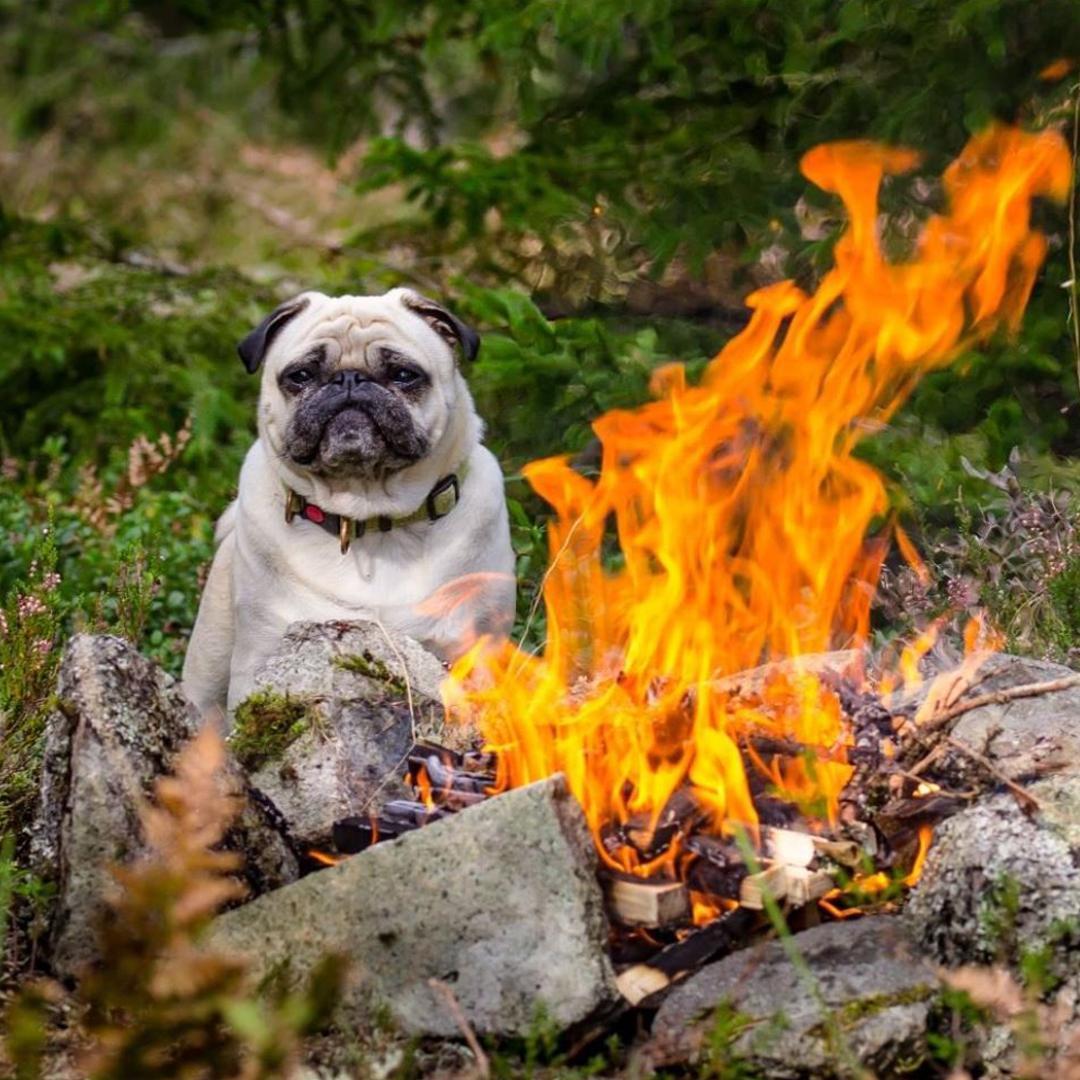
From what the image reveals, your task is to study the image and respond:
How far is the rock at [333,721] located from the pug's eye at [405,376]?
1095mm

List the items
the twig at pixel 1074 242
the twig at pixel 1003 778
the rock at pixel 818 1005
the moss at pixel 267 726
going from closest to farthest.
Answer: the rock at pixel 818 1005
the twig at pixel 1003 778
the moss at pixel 267 726
the twig at pixel 1074 242

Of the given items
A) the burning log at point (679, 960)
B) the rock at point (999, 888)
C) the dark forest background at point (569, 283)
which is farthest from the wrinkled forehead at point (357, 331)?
the rock at point (999, 888)

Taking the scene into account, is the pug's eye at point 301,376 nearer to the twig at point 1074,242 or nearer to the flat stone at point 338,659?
the flat stone at point 338,659

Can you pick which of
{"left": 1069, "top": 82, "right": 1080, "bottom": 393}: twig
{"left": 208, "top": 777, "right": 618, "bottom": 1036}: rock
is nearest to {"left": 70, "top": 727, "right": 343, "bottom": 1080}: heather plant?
{"left": 208, "top": 777, "right": 618, "bottom": 1036}: rock

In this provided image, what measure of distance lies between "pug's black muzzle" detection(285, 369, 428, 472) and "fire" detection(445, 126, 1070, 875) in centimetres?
47

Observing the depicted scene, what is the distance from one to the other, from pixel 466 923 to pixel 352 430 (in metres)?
2.25

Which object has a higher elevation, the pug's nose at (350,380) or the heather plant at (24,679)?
the pug's nose at (350,380)

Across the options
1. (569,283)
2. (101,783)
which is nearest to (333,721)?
(101,783)

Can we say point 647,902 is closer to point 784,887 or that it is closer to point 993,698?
point 784,887

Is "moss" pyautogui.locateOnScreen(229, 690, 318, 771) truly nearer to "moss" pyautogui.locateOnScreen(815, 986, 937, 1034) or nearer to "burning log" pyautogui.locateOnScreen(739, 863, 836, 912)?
"burning log" pyautogui.locateOnScreen(739, 863, 836, 912)

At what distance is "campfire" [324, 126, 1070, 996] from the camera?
378 cm

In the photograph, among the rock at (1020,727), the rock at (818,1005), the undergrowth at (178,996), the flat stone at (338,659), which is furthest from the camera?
the flat stone at (338,659)

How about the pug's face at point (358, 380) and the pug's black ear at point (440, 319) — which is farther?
the pug's black ear at point (440, 319)

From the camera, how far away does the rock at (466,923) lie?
11.3ft
